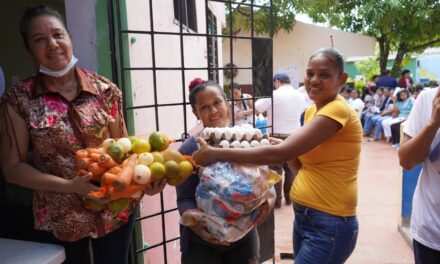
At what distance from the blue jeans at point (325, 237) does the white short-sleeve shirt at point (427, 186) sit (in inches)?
11.2

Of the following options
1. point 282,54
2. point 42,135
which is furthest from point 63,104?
point 282,54

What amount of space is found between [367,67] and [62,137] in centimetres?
2505

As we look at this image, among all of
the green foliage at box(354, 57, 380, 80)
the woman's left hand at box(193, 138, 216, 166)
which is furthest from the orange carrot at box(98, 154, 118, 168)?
the green foliage at box(354, 57, 380, 80)

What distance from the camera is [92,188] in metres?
1.43

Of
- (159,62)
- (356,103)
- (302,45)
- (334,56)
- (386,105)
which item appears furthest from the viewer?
(302,45)

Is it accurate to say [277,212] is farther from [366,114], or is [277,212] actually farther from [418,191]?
[366,114]

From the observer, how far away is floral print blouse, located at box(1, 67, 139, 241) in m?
1.55

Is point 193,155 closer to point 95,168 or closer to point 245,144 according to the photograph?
point 245,144

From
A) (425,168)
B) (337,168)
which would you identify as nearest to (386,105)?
(425,168)

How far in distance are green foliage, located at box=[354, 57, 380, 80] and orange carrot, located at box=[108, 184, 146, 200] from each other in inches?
907

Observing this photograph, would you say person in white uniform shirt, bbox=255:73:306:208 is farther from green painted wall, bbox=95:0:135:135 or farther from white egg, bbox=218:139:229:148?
white egg, bbox=218:139:229:148

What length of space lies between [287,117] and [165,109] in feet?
6.64

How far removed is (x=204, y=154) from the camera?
1586 millimetres

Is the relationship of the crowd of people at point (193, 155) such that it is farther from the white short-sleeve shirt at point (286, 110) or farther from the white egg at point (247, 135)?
the white short-sleeve shirt at point (286, 110)
